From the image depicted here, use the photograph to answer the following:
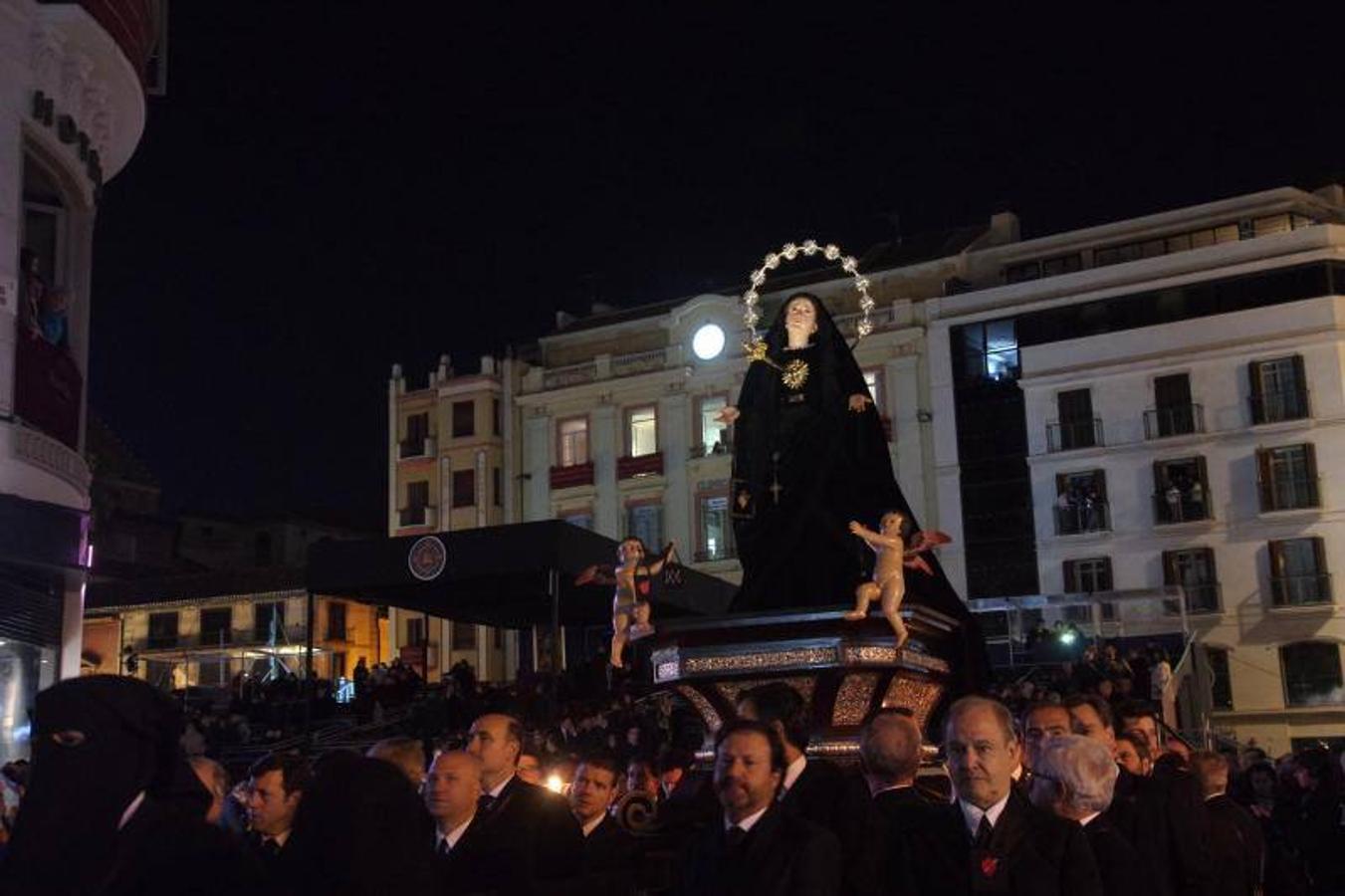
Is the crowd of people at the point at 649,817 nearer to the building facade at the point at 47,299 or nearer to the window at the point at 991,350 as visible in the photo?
the building facade at the point at 47,299

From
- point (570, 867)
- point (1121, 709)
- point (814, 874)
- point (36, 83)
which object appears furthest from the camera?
point (36, 83)

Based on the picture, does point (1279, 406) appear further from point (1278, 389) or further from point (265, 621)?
point (265, 621)

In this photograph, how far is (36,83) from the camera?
59.8 feet

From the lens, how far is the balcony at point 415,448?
51.7m

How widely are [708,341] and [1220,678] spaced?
722 inches

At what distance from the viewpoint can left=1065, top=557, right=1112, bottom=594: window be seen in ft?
134

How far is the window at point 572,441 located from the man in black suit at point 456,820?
43.8 metres

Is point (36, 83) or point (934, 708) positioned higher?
point (36, 83)

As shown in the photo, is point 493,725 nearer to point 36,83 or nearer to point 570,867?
point 570,867

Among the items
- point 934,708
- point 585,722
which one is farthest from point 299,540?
point 934,708

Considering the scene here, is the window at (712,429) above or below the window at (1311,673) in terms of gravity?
above

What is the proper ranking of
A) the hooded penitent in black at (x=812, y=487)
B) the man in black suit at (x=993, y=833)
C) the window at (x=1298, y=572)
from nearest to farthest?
the man in black suit at (x=993, y=833), the hooded penitent in black at (x=812, y=487), the window at (x=1298, y=572)

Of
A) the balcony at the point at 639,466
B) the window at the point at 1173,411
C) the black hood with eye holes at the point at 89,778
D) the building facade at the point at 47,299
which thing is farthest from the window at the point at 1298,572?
the black hood with eye holes at the point at 89,778

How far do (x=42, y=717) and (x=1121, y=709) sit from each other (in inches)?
251
